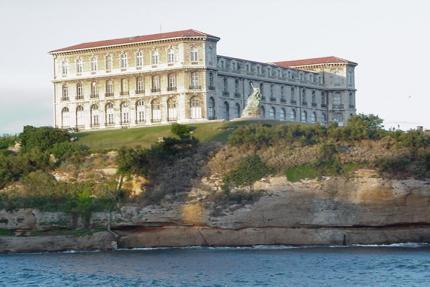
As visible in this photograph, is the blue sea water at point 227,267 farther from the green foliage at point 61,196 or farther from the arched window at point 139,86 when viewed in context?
the arched window at point 139,86

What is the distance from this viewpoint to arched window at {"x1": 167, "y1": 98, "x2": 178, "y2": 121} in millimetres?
136875

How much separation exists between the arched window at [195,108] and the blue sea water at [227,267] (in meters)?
38.7

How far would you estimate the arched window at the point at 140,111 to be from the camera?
140250mm

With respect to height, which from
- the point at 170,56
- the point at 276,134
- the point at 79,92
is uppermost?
the point at 170,56

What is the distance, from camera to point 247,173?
348ft

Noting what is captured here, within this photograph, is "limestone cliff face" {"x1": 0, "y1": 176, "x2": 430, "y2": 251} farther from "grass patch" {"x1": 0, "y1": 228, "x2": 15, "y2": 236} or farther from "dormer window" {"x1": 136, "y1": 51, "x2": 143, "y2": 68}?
"dormer window" {"x1": 136, "y1": 51, "x2": 143, "y2": 68}

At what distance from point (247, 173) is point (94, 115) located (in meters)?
42.3

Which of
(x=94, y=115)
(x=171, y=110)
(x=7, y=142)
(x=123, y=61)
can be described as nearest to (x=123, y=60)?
(x=123, y=61)

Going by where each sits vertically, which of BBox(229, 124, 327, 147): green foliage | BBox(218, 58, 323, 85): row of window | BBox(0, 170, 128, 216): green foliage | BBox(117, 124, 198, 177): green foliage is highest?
BBox(218, 58, 323, 85): row of window

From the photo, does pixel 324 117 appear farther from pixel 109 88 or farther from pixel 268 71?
pixel 109 88

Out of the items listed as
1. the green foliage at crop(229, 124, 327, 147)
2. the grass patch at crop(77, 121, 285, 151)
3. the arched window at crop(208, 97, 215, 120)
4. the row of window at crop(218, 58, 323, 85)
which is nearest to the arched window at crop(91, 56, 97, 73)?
the grass patch at crop(77, 121, 285, 151)

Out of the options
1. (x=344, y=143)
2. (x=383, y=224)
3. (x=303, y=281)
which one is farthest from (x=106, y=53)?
(x=303, y=281)

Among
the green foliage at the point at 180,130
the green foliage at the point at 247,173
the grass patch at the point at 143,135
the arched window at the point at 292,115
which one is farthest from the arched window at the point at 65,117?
the green foliage at the point at 247,173

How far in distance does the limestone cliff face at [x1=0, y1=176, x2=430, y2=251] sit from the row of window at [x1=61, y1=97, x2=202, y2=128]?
33.4 metres
